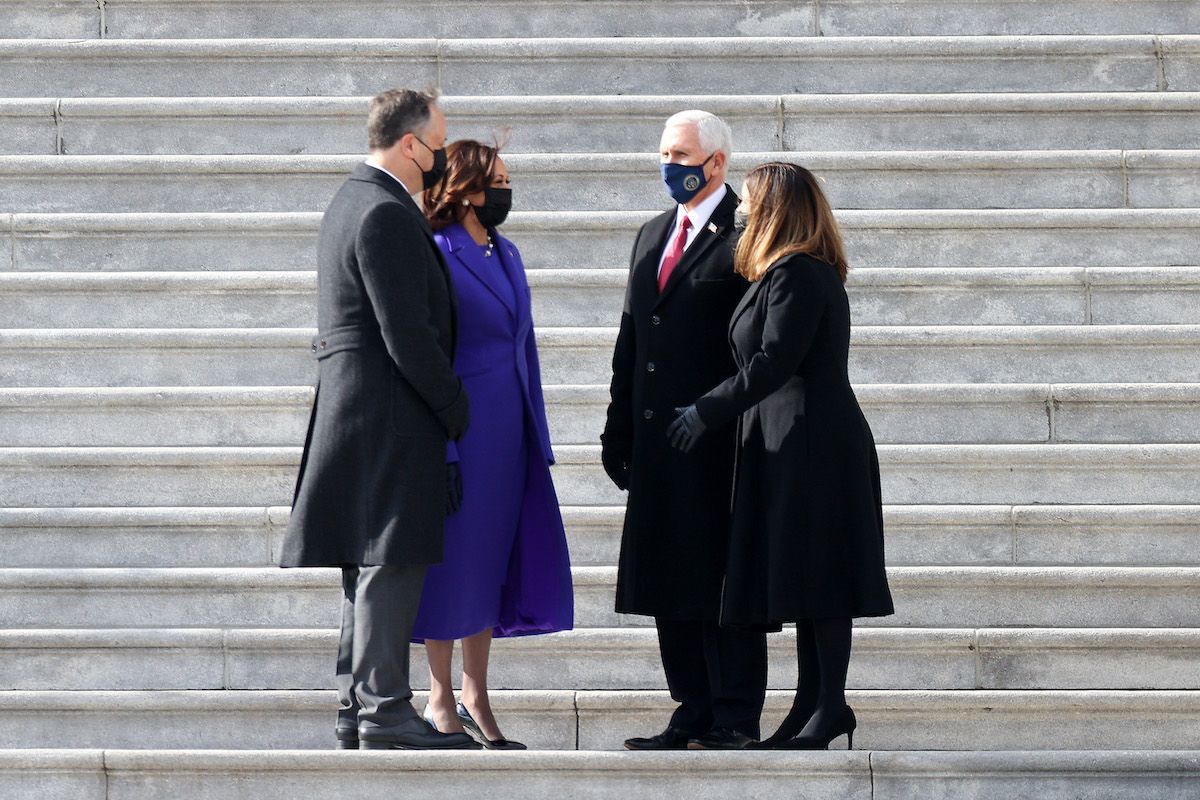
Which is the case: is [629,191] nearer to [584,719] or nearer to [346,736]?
[584,719]

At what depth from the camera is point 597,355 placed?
676 centimetres

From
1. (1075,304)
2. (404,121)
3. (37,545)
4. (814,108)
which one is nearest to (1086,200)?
(1075,304)

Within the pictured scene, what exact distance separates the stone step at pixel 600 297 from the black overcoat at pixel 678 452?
5.31 feet

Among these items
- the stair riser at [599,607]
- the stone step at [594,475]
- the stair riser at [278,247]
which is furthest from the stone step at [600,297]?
the stair riser at [599,607]

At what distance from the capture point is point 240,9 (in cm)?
786

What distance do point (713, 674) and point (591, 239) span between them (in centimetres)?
240

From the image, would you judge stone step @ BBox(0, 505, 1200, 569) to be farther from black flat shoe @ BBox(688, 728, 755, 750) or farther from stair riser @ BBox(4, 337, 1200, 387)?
black flat shoe @ BBox(688, 728, 755, 750)

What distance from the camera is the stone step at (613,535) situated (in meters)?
6.23

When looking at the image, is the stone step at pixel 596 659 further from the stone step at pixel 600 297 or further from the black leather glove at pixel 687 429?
the stone step at pixel 600 297

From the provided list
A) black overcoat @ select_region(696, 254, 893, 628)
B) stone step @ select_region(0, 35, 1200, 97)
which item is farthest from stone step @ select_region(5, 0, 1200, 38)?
black overcoat @ select_region(696, 254, 893, 628)

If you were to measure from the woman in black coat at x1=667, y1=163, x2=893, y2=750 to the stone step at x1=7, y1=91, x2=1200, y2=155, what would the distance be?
2369mm

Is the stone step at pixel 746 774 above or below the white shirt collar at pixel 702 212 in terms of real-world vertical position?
below

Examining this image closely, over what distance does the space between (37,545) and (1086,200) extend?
4.15 metres

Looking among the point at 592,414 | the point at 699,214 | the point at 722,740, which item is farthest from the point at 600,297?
the point at 722,740
